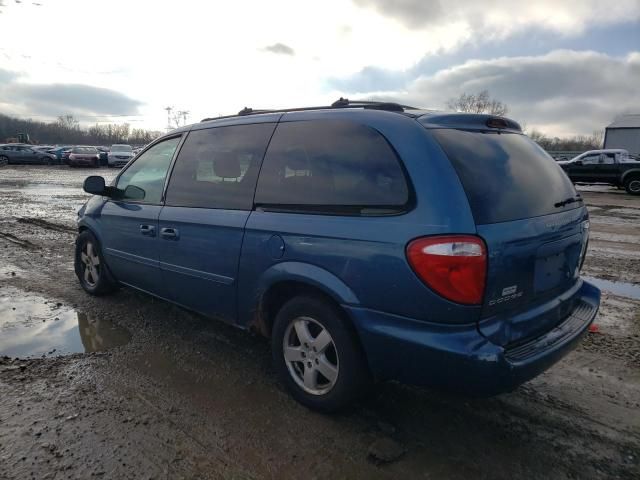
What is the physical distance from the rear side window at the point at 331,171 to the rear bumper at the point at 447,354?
2.02 feet

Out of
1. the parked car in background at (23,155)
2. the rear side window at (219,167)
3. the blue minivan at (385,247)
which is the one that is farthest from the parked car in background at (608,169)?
the parked car in background at (23,155)

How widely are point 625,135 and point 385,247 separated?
2266 inches

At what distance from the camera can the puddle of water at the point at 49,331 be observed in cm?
373

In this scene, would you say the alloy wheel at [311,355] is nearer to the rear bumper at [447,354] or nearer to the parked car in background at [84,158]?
the rear bumper at [447,354]

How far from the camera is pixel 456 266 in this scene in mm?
2168

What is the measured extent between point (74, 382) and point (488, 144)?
3.15m

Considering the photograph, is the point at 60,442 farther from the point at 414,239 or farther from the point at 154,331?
the point at 414,239

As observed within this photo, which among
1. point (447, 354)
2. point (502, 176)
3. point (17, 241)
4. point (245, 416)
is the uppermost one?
point (502, 176)

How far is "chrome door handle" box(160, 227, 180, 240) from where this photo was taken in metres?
3.54

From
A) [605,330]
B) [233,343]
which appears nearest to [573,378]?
[605,330]

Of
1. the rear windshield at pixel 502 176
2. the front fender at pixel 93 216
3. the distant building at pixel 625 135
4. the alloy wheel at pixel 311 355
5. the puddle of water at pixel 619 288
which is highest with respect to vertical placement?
the distant building at pixel 625 135

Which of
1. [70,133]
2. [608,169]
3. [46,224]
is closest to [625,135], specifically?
[608,169]

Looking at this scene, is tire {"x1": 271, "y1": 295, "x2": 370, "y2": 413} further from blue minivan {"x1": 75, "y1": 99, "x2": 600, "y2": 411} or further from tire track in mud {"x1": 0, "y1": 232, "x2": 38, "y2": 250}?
tire track in mud {"x1": 0, "y1": 232, "x2": 38, "y2": 250}

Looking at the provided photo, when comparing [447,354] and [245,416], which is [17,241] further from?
[447,354]
